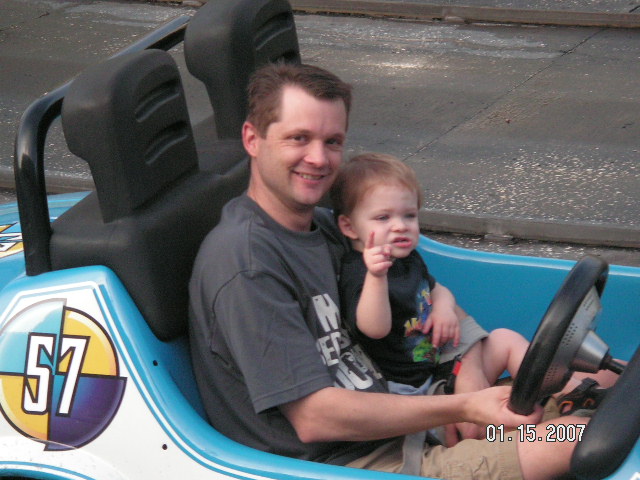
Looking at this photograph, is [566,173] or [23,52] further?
[23,52]

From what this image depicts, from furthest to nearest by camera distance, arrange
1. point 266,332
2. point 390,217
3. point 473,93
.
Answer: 1. point 473,93
2. point 390,217
3. point 266,332

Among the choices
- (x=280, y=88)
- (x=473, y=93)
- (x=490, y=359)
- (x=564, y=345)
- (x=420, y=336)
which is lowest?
(x=473, y=93)

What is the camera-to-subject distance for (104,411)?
2.21 metres

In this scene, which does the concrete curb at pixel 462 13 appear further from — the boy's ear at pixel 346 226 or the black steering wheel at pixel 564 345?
the black steering wheel at pixel 564 345

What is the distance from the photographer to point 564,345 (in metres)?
1.77

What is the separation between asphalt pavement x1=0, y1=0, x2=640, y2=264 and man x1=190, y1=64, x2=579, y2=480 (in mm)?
2396

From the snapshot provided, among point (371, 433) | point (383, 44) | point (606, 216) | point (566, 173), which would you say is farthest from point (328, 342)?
point (383, 44)

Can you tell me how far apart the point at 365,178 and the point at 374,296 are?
12.6 inches

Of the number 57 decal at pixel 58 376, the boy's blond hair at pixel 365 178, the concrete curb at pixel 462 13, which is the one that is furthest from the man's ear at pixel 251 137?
the concrete curb at pixel 462 13

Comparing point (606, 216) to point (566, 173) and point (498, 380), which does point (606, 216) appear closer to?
point (566, 173)

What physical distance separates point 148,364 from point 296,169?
0.54m

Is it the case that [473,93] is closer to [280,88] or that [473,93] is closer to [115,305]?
[280,88]
